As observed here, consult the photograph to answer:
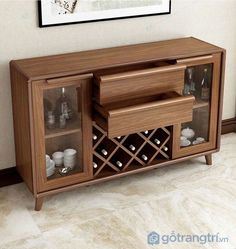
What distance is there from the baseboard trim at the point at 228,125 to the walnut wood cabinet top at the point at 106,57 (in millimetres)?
595

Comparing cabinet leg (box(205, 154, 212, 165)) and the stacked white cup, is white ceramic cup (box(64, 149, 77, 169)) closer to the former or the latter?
the stacked white cup

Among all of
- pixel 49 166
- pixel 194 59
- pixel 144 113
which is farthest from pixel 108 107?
pixel 194 59

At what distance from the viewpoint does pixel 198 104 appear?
243 centimetres

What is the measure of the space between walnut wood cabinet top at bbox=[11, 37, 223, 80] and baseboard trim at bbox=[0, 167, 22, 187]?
50cm

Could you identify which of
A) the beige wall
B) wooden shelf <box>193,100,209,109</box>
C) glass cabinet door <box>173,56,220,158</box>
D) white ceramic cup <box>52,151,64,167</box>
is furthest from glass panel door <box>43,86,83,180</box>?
wooden shelf <box>193,100,209,109</box>

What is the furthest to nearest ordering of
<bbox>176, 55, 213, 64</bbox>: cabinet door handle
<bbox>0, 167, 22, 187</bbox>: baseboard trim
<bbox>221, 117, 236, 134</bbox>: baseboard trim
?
<bbox>221, 117, 236, 134</bbox>: baseboard trim < <bbox>0, 167, 22, 187</bbox>: baseboard trim < <bbox>176, 55, 213, 64</bbox>: cabinet door handle

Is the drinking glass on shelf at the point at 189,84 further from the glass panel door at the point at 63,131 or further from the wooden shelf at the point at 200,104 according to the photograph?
the glass panel door at the point at 63,131

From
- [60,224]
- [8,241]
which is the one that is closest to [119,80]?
[60,224]

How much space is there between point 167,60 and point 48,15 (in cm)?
52

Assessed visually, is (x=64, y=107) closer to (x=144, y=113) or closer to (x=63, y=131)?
(x=63, y=131)

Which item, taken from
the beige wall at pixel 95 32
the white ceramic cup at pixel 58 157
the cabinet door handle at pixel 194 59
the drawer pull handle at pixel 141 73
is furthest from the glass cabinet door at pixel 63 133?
the cabinet door handle at pixel 194 59

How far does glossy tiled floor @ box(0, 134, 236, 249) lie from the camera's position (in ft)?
6.64

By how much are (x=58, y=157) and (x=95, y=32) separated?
57cm

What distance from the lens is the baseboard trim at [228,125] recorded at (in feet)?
9.52
